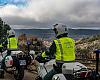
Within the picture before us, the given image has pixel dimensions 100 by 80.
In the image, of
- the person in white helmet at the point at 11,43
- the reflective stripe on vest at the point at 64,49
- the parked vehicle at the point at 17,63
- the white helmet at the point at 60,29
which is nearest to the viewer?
the reflective stripe on vest at the point at 64,49

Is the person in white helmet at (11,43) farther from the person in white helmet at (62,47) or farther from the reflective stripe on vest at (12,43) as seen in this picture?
the person in white helmet at (62,47)

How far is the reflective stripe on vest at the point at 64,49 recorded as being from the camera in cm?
779

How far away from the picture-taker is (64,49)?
25.6 feet

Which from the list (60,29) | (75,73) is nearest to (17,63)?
(60,29)

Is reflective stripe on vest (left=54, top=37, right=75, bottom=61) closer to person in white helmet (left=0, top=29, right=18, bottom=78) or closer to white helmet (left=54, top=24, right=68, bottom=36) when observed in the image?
white helmet (left=54, top=24, right=68, bottom=36)

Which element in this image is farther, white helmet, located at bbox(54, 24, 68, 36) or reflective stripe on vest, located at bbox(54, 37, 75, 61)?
white helmet, located at bbox(54, 24, 68, 36)

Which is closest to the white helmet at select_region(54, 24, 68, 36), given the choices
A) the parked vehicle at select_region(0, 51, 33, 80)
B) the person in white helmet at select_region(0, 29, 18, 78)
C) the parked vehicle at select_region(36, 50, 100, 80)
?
the parked vehicle at select_region(36, 50, 100, 80)

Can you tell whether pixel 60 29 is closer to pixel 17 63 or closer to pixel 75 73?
pixel 75 73

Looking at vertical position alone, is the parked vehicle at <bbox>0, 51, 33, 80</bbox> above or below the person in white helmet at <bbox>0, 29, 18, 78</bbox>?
below

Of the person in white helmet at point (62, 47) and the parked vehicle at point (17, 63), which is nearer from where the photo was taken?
the person in white helmet at point (62, 47)

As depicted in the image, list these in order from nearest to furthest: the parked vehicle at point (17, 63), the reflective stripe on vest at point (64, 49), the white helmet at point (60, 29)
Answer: the reflective stripe on vest at point (64, 49) → the white helmet at point (60, 29) → the parked vehicle at point (17, 63)

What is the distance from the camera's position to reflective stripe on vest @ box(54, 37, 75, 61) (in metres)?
7.79

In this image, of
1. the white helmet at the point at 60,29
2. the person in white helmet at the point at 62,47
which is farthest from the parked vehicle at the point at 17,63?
the white helmet at the point at 60,29

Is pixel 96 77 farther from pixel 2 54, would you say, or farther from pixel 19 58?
pixel 2 54
